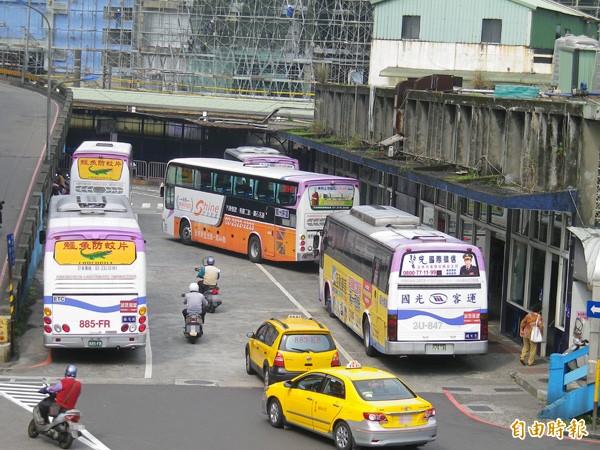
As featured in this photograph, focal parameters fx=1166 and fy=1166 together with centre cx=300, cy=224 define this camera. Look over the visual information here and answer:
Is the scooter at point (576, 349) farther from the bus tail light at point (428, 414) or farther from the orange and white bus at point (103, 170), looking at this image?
the orange and white bus at point (103, 170)

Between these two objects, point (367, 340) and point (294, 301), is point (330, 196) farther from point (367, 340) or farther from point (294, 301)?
point (367, 340)

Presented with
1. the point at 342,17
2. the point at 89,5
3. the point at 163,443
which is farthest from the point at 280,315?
the point at 89,5

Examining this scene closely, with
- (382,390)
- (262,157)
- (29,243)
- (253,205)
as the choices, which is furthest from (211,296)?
(262,157)

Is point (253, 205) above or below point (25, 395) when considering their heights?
above

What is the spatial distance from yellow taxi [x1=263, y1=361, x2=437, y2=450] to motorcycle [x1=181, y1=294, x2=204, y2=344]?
8.11 m

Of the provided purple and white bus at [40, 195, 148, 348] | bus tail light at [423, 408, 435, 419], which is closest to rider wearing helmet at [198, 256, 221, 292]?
purple and white bus at [40, 195, 148, 348]

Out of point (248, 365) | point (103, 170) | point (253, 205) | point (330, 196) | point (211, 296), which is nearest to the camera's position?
point (248, 365)

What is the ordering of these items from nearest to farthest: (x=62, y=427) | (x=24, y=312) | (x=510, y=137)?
(x=62, y=427), (x=510, y=137), (x=24, y=312)

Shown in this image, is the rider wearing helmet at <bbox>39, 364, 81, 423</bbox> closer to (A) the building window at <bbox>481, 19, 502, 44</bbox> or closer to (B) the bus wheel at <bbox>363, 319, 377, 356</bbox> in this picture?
(B) the bus wheel at <bbox>363, 319, 377, 356</bbox>

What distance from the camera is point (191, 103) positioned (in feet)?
228

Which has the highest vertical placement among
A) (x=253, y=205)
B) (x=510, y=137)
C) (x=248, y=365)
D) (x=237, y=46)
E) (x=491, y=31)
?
(x=491, y=31)

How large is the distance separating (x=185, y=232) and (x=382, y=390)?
1070 inches

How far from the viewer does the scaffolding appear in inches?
3063

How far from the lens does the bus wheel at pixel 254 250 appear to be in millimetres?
41875
